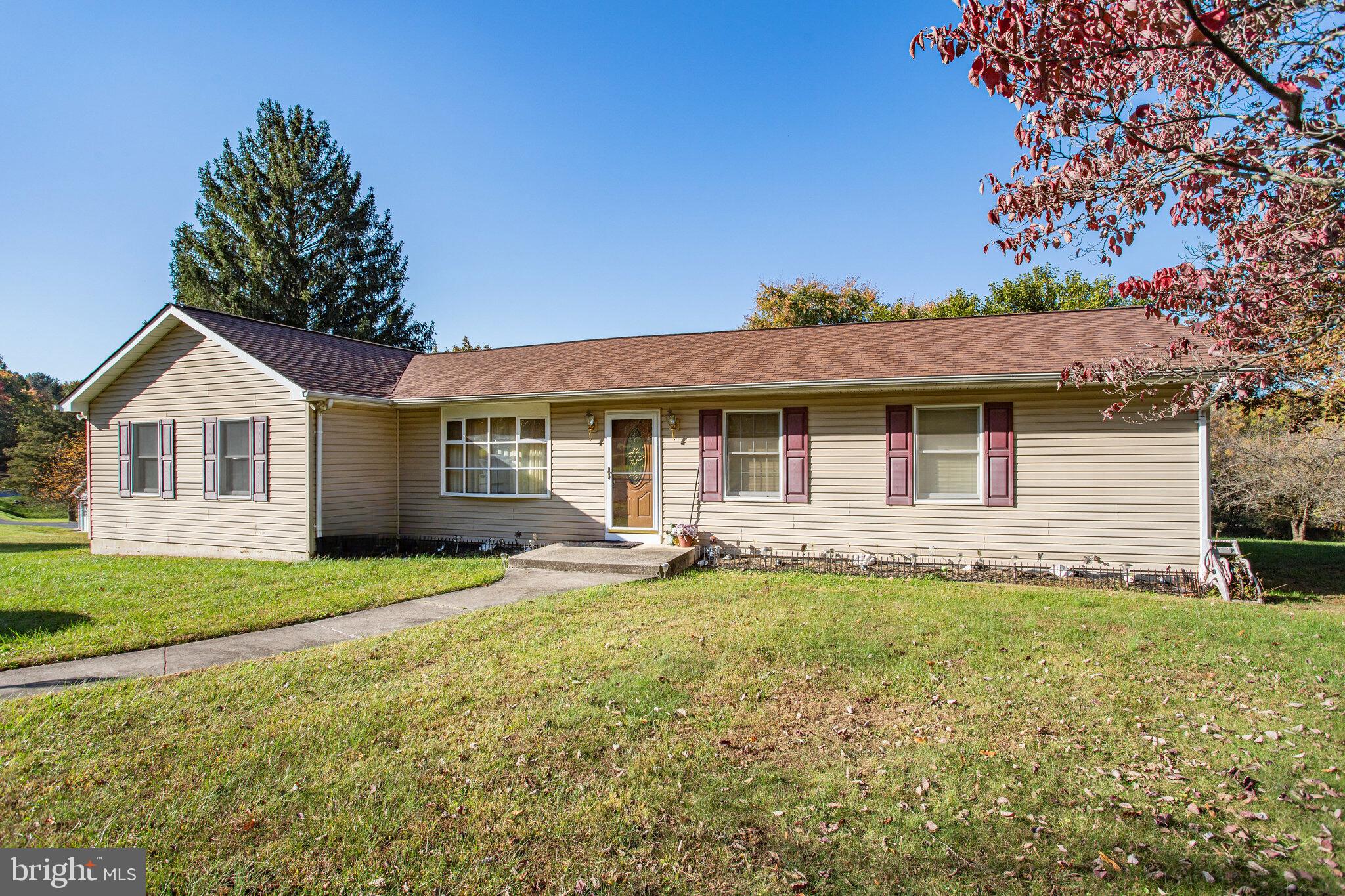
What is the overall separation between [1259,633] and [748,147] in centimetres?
1314

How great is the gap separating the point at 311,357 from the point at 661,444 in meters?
7.59

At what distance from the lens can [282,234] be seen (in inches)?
1160

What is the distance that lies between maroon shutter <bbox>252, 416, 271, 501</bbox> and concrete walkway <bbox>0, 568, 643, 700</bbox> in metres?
5.92

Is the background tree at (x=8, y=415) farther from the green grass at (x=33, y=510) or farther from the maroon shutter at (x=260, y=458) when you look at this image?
A: the maroon shutter at (x=260, y=458)

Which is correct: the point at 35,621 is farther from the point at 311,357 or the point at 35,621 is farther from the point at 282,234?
the point at 282,234

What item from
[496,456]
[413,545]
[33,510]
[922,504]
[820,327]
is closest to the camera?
[922,504]

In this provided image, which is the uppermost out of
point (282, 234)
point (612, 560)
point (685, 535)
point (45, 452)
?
point (282, 234)

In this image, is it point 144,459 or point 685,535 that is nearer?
point 685,535

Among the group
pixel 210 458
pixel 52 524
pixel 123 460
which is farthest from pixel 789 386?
pixel 52 524

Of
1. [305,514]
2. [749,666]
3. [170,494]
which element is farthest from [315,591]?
[170,494]

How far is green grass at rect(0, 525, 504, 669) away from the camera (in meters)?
6.34

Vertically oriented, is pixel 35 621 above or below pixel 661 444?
below

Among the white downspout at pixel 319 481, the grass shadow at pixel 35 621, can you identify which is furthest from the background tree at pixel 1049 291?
the grass shadow at pixel 35 621

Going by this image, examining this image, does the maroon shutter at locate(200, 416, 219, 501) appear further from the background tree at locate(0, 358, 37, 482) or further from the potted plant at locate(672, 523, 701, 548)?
the background tree at locate(0, 358, 37, 482)
